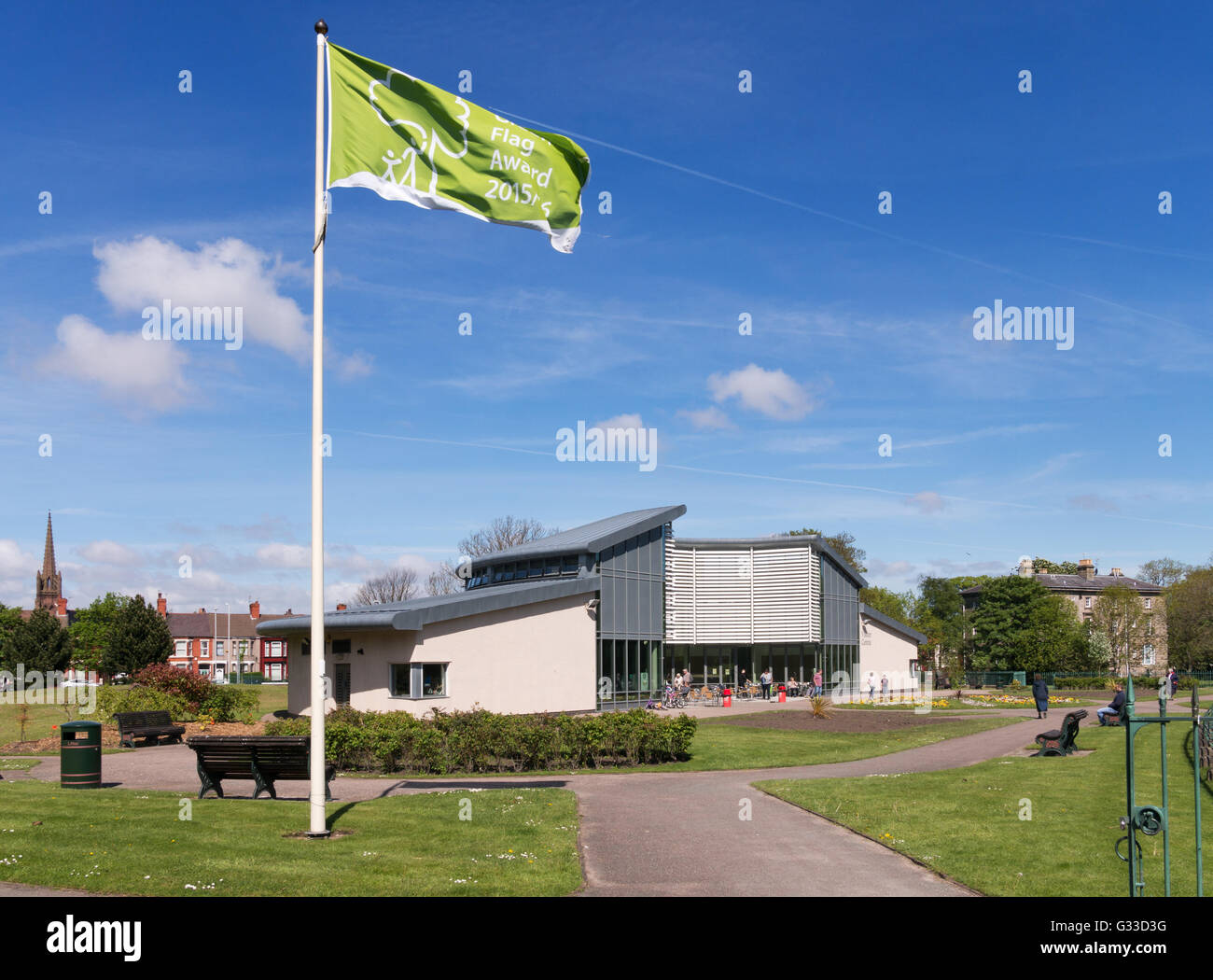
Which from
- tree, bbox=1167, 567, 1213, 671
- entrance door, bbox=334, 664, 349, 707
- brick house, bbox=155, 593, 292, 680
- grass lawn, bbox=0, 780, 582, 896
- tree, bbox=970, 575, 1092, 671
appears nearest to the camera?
grass lawn, bbox=0, 780, 582, 896

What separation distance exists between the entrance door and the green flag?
21381 mm

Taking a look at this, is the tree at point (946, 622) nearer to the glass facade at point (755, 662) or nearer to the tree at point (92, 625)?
the glass facade at point (755, 662)

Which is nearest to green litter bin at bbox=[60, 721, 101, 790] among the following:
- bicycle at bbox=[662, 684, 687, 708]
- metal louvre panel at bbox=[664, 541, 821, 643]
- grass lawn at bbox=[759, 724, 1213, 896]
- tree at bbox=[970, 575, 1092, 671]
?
grass lawn at bbox=[759, 724, 1213, 896]

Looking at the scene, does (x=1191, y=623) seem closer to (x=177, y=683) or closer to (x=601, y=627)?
(x=601, y=627)

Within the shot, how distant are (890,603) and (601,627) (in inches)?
2764

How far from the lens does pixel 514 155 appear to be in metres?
13.0

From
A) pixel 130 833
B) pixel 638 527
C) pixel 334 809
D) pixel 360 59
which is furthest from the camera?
pixel 638 527

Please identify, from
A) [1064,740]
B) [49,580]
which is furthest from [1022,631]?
[49,580]

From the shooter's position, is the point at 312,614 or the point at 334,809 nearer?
the point at 312,614

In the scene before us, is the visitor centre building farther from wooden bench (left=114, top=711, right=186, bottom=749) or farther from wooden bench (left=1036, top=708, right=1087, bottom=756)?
wooden bench (left=1036, top=708, right=1087, bottom=756)

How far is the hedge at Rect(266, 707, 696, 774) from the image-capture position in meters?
20.0
